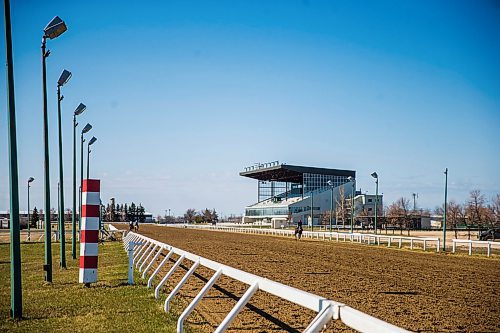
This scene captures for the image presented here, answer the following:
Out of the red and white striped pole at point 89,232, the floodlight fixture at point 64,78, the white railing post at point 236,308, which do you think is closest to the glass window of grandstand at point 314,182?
the floodlight fixture at point 64,78

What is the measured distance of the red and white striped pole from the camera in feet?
33.6

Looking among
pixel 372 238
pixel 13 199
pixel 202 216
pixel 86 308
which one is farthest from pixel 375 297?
pixel 202 216

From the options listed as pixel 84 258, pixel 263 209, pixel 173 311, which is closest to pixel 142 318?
pixel 173 311

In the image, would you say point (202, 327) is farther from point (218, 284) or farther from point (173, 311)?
point (218, 284)

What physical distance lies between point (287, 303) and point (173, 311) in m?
2.09

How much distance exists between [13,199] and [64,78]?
7336mm

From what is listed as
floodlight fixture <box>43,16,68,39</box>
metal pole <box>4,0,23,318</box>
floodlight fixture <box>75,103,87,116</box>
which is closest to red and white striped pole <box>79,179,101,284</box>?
metal pole <box>4,0,23,318</box>

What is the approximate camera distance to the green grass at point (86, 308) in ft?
22.6

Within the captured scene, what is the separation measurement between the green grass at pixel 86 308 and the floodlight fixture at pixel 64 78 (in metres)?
5.10

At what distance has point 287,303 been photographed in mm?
9062

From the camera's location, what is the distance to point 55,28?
11.2 meters

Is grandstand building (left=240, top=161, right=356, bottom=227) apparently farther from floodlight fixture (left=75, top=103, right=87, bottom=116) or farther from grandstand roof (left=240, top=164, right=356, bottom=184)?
floodlight fixture (left=75, top=103, right=87, bottom=116)

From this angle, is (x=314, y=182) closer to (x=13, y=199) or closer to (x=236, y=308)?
(x=13, y=199)

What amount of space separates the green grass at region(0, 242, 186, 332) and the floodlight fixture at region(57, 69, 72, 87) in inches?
201
